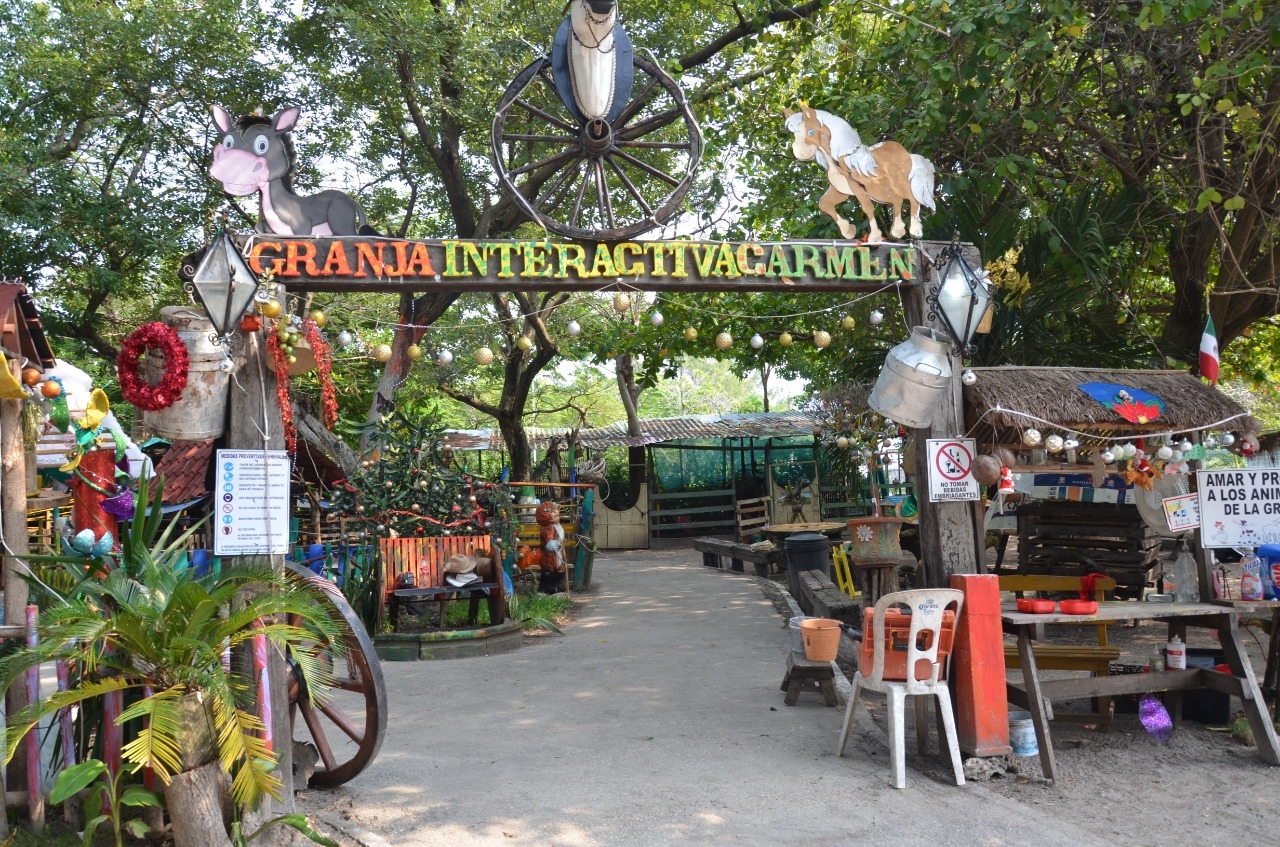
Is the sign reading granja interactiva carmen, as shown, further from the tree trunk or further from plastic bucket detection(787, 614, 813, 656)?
plastic bucket detection(787, 614, 813, 656)

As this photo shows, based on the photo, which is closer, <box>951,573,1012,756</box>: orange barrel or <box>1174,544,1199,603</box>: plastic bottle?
<box>951,573,1012,756</box>: orange barrel

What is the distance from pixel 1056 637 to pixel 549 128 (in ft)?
30.7

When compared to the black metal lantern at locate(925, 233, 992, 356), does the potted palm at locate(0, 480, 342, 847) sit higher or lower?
lower

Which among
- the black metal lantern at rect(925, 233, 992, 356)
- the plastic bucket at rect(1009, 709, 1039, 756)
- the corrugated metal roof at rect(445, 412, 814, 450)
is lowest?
the plastic bucket at rect(1009, 709, 1039, 756)

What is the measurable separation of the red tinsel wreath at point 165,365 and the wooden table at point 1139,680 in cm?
495

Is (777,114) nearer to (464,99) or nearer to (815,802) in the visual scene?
(464,99)

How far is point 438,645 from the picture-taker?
33.9 ft

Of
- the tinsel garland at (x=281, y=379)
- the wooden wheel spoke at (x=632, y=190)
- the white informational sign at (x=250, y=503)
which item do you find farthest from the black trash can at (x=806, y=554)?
the white informational sign at (x=250, y=503)

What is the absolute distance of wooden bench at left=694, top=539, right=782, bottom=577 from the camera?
16656 mm

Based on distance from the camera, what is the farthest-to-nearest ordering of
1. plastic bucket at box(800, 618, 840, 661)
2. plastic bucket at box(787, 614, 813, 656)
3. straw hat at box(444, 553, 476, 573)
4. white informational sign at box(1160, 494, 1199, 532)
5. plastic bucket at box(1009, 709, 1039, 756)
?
straw hat at box(444, 553, 476, 573)
plastic bucket at box(787, 614, 813, 656)
plastic bucket at box(800, 618, 840, 661)
white informational sign at box(1160, 494, 1199, 532)
plastic bucket at box(1009, 709, 1039, 756)

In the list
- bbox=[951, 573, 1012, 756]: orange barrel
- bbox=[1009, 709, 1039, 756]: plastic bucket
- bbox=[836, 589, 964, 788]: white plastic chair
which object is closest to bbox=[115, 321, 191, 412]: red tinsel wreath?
bbox=[836, 589, 964, 788]: white plastic chair

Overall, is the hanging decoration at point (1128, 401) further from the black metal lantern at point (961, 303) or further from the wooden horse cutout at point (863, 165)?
the wooden horse cutout at point (863, 165)

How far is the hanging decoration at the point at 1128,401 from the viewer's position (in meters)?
6.57

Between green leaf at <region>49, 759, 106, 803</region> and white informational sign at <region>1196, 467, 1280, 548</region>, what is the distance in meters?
6.70
